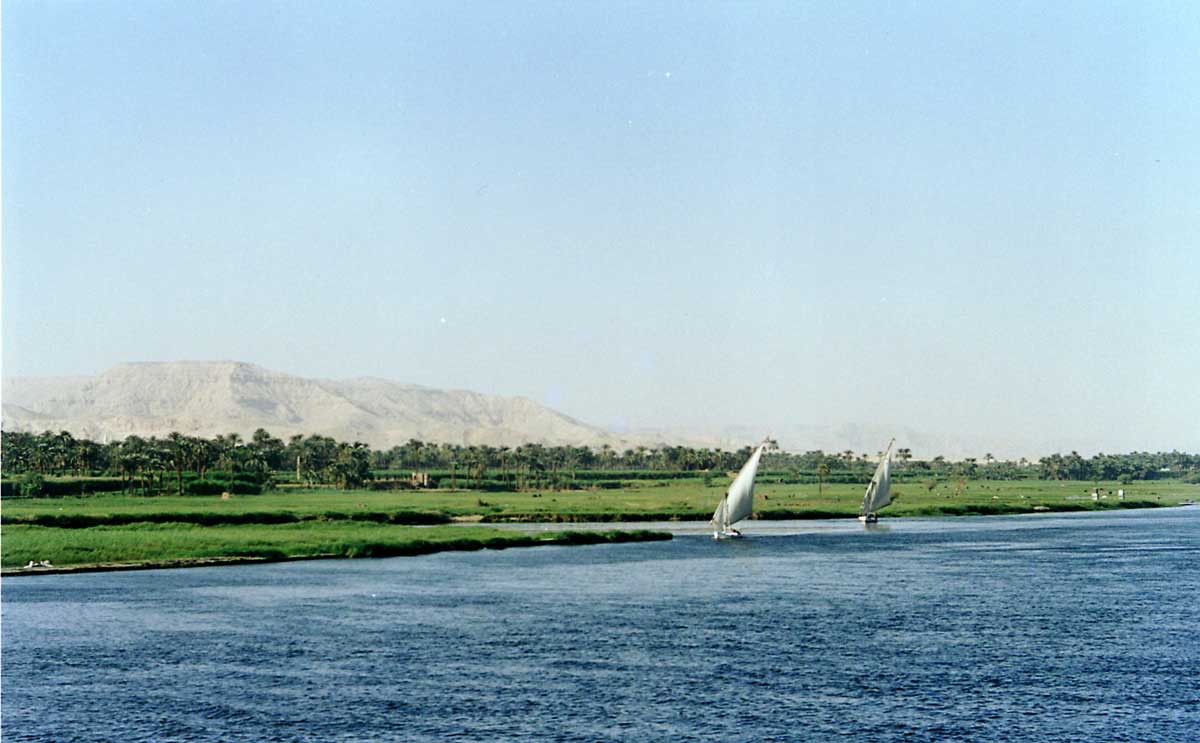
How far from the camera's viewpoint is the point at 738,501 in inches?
6009

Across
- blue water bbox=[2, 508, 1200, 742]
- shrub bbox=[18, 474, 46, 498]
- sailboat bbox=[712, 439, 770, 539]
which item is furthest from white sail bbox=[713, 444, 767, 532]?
shrub bbox=[18, 474, 46, 498]

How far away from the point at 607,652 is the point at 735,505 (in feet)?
284

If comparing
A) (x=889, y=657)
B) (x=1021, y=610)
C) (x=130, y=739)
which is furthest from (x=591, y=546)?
(x=130, y=739)

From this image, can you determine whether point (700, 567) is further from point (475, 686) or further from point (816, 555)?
point (475, 686)

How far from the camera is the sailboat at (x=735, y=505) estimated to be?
148m

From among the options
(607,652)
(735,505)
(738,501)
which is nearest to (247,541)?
(735,505)

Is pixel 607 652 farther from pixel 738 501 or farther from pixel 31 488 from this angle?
pixel 31 488

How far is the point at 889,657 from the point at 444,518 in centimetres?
9954

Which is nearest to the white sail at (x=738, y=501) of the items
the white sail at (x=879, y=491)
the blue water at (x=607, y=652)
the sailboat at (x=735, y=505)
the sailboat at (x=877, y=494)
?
the sailboat at (x=735, y=505)

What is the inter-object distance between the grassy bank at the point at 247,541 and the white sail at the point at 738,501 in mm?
8454

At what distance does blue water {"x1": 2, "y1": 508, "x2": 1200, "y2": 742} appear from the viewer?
51688 mm

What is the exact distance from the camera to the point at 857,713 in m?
53.2

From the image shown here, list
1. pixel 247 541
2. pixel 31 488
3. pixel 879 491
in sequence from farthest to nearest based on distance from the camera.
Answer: pixel 879 491
pixel 31 488
pixel 247 541

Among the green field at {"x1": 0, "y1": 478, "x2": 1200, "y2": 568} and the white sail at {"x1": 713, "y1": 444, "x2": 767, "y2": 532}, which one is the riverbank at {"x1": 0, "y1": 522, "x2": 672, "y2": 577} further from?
the white sail at {"x1": 713, "y1": 444, "x2": 767, "y2": 532}
